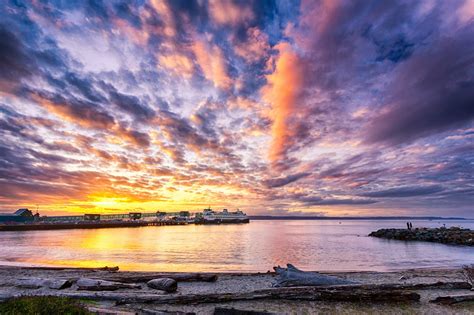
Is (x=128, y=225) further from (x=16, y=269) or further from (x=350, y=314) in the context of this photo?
(x=350, y=314)

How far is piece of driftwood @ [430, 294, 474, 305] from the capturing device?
12.8 meters

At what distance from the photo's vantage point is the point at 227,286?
56.5 ft

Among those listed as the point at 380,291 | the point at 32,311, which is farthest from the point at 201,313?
the point at 380,291

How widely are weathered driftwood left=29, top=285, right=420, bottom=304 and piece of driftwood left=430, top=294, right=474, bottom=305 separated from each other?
3.07 feet

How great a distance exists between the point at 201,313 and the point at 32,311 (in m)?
6.03

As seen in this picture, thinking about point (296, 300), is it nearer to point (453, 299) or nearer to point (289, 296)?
point (289, 296)

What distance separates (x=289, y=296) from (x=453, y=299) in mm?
7899

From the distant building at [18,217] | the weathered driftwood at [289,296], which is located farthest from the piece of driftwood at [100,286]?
the distant building at [18,217]

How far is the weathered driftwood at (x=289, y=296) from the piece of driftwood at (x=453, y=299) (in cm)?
94

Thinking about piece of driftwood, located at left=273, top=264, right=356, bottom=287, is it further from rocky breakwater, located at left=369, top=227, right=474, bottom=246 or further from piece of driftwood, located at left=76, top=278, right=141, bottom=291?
rocky breakwater, located at left=369, top=227, right=474, bottom=246

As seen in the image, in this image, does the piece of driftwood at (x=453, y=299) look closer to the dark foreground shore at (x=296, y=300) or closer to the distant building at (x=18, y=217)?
the dark foreground shore at (x=296, y=300)

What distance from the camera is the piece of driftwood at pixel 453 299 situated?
42.0ft

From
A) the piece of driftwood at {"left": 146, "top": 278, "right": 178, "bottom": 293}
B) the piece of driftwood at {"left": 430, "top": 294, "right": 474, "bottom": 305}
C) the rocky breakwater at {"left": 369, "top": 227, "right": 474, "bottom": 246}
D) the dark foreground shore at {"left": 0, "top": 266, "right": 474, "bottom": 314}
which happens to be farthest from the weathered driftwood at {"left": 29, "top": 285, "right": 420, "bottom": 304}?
the rocky breakwater at {"left": 369, "top": 227, "right": 474, "bottom": 246}

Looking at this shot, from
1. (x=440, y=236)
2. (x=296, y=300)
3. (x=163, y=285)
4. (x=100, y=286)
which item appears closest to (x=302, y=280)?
(x=296, y=300)
